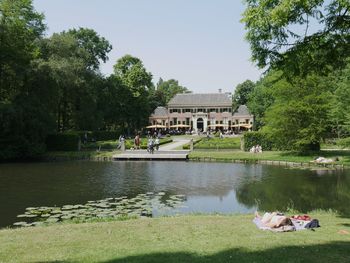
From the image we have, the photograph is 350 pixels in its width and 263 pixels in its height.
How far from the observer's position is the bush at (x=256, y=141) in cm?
3609

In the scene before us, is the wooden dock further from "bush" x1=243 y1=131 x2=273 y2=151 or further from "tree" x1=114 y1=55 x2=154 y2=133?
"tree" x1=114 y1=55 x2=154 y2=133

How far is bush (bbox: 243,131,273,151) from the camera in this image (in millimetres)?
36094

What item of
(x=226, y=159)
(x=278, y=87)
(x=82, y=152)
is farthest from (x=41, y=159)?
(x=278, y=87)

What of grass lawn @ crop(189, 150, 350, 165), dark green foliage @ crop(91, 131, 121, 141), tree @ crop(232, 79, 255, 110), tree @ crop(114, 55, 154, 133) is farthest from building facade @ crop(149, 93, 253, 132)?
grass lawn @ crop(189, 150, 350, 165)

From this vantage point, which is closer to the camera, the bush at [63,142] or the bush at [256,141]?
the bush at [256,141]

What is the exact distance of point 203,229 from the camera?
891 centimetres

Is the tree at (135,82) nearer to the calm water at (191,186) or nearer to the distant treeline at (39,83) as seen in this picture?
the distant treeline at (39,83)

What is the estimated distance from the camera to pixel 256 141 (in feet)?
119

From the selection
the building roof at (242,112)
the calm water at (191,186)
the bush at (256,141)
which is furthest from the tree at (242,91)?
the calm water at (191,186)

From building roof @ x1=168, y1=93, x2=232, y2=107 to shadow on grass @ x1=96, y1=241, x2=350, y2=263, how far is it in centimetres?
7827

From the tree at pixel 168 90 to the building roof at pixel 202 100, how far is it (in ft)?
49.1

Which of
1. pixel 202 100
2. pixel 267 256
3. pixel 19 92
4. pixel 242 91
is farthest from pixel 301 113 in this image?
pixel 242 91

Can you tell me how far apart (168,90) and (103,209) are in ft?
350

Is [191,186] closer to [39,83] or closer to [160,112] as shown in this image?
[39,83]
